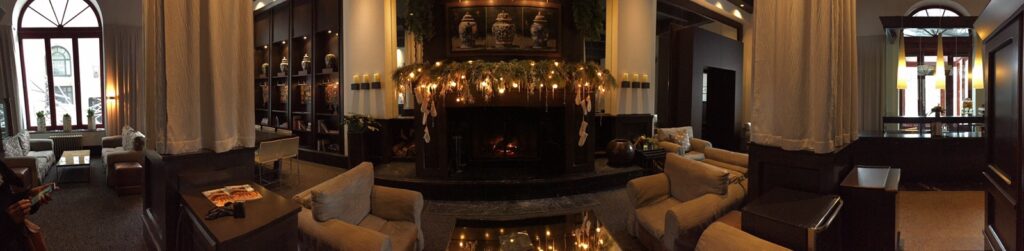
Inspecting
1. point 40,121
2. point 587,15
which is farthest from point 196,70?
point 40,121

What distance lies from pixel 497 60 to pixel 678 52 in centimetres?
442

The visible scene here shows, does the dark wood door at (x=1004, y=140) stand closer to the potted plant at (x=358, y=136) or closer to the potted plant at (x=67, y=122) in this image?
the potted plant at (x=358, y=136)

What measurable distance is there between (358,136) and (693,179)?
207 inches

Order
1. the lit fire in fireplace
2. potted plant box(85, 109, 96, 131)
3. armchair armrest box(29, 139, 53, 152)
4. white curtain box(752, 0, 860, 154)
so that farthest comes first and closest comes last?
potted plant box(85, 109, 96, 131), armchair armrest box(29, 139, 53, 152), the lit fire in fireplace, white curtain box(752, 0, 860, 154)

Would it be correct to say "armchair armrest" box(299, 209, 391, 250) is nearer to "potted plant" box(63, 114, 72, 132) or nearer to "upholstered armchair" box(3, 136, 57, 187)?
"upholstered armchair" box(3, 136, 57, 187)

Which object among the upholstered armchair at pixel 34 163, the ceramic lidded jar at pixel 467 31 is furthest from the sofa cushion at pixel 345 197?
the upholstered armchair at pixel 34 163

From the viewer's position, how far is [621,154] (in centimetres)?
674

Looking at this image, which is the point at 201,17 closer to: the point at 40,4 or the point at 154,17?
the point at 154,17

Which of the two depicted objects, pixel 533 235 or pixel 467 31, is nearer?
pixel 533 235

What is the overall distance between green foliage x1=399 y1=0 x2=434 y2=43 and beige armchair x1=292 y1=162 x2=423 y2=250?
292cm

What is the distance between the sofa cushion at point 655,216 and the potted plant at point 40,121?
1220 cm

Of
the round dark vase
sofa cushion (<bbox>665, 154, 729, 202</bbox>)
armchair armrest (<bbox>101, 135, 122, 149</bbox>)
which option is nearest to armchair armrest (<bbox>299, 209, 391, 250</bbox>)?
sofa cushion (<bbox>665, 154, 729, 202</bbox>)

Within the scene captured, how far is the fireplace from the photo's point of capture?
6.37 meters

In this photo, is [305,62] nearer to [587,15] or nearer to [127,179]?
[127,179]
